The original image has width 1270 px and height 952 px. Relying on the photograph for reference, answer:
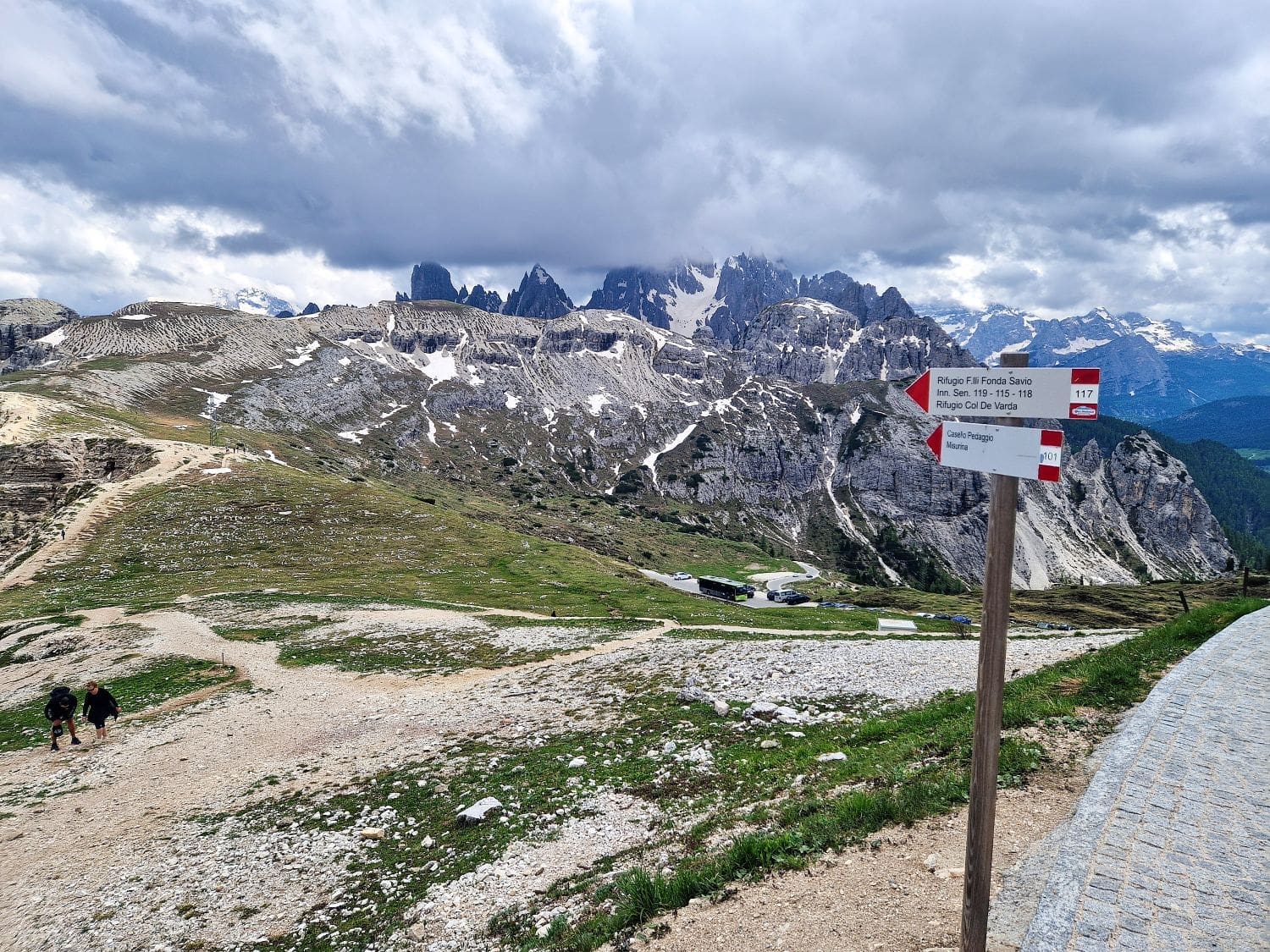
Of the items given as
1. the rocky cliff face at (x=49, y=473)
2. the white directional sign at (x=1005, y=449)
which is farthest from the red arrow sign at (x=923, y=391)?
the rocky cliff face at (x=49, y=473)

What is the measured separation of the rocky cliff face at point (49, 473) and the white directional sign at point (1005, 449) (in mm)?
121124

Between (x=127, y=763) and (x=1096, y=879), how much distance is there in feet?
109

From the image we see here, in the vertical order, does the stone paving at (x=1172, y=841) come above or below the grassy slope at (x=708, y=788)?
above

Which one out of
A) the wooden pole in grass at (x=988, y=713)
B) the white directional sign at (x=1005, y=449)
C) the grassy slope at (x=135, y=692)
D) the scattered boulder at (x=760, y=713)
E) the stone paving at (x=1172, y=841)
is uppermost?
the white directional sign at (x=1005, y=449)

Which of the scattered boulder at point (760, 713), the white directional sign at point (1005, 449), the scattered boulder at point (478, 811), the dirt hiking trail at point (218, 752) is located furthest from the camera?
the scattered boulder at point (760, 713)

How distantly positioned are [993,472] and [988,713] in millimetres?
3147

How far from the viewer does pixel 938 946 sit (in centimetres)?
796

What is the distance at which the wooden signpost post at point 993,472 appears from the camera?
21.4 feet

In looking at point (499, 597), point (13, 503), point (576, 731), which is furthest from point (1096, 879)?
point (13, 503)

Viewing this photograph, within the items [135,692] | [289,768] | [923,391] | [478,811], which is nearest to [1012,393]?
[923,391]

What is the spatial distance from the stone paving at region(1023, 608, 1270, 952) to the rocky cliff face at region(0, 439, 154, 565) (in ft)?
400

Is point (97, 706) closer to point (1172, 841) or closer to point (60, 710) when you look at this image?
point (60, 710)

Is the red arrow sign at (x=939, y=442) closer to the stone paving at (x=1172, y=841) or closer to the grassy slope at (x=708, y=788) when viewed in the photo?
the stone paving at (x=1172, y=841)

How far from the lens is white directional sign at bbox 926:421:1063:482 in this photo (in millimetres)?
6457
